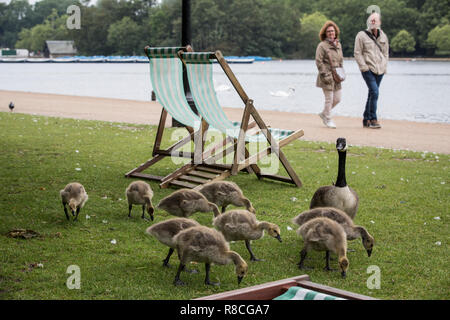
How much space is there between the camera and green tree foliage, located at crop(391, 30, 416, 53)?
226 feet

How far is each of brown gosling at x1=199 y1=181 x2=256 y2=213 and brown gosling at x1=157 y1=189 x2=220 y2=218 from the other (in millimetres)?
387

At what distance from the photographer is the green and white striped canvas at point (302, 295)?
3473mm

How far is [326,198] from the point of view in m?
5.89

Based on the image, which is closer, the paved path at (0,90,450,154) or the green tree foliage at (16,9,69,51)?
the paved path at (0,90,450,154)

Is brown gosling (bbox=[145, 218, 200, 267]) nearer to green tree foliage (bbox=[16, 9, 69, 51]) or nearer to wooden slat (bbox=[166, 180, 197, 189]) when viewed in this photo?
wooden slat (bbox=[166, 180, 197, 189])

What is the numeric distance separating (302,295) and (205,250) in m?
1.11

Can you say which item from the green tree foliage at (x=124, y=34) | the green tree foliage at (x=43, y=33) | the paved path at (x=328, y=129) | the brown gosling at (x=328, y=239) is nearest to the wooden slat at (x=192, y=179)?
the brown gosling at (x=328, y=239)

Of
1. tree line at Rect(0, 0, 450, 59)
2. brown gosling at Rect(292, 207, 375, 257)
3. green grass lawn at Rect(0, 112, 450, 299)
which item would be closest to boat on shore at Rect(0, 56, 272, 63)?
tree line at Rect(0, 0, 450, 59)

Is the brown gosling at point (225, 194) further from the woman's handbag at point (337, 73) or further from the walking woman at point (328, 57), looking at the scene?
the woman's handbag at point (337, 73)

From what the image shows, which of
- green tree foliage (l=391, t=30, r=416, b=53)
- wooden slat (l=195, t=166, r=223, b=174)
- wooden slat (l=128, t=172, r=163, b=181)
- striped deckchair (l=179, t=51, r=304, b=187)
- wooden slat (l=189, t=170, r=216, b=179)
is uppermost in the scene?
green tree foliage (l=391, t=30, r=416, b=53)

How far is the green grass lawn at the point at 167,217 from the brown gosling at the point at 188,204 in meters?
0.44

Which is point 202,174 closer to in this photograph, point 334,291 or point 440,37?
point 334,291

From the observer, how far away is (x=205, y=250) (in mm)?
4461

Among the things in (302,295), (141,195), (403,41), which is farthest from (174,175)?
(403,41)
